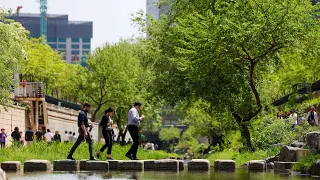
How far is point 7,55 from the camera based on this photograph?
42.0m

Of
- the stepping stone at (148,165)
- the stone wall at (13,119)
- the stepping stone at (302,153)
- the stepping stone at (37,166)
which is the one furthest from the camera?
the stone wall at (13,119)

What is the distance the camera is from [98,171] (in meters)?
20.0

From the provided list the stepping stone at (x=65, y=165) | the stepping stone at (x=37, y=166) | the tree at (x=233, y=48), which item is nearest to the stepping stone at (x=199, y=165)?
the stepping stone at (x=65, y=165)

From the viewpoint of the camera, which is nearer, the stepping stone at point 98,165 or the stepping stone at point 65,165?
the stepping stone at point 98,165

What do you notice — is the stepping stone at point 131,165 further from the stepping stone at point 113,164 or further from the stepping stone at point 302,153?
the stepping stone at point 302,153

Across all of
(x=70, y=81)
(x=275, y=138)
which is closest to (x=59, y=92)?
(x=70, y=81)

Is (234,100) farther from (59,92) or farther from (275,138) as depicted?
(59,92)

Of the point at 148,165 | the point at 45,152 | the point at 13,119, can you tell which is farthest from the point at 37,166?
the point at 13,119

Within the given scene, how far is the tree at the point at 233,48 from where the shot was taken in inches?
1184

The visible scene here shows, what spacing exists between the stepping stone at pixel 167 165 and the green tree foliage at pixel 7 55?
19.9 meters

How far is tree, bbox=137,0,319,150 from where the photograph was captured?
30062mm

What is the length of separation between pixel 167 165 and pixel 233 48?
32.0ft

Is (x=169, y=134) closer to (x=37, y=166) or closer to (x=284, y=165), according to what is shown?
(x=284, y=165)

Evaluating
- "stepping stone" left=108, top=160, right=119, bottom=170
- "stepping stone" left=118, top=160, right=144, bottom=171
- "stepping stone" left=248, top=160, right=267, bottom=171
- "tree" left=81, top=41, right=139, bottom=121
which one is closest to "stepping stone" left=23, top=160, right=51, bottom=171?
"stepping stone" left=108, top=160, right=119, bottom=170
